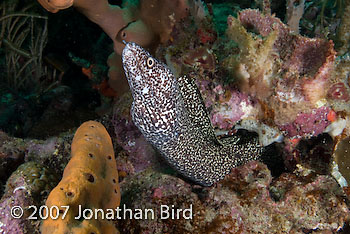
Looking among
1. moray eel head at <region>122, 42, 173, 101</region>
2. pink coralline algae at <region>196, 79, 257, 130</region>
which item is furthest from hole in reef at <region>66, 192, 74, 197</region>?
pink coralline algae at <region>196, 79, 257, 130</region>

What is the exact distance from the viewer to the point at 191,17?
3.74 m

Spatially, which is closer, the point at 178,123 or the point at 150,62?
the point at 150,62

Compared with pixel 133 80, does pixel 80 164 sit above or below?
below

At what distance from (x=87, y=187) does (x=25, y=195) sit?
2.85 ft

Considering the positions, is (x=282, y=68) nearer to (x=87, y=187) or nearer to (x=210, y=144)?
(x=210, y=144)

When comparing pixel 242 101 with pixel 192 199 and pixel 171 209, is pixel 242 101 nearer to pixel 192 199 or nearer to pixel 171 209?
pixel 192 199

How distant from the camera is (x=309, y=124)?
2.78 m

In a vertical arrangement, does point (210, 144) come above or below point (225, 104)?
below

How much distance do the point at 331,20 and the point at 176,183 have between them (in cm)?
429

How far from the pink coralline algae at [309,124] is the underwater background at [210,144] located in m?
0.01

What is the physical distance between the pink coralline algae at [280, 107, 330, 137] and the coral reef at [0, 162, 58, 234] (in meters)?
2.79

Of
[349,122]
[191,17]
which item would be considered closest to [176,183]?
[349,122]

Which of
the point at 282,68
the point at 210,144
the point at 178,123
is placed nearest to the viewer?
the point at 282,68

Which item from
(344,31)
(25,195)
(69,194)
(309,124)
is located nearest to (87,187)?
(69,194)
